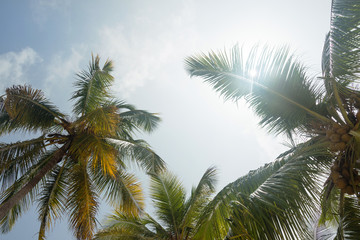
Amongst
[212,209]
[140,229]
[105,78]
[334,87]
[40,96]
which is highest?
[105,78]

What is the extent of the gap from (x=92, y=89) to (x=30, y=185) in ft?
11.8

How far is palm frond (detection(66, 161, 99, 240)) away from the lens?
754 centimetres

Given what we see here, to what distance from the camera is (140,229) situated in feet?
28.7

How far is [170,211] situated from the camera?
912cm

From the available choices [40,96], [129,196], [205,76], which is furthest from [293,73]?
[40,96]

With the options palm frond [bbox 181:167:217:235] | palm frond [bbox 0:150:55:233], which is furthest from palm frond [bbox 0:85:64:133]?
palm frond [bbox 181:167:217:235]

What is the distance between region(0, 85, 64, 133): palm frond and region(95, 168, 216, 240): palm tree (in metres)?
3.72

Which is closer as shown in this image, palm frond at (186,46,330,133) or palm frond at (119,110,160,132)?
palm frond at (186,46,330,133)

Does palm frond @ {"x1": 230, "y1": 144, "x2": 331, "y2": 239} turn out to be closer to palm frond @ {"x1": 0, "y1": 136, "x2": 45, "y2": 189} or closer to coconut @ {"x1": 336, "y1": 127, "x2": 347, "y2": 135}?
coconut @ {"x1": 336, "y1": 127, "x2": 347, "y2": 135}

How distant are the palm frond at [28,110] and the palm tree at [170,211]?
3.72 metres

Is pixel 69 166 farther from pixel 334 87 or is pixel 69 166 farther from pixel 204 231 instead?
pixel 334 87

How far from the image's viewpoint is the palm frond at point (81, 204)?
24.7ft

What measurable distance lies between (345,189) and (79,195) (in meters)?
6.50

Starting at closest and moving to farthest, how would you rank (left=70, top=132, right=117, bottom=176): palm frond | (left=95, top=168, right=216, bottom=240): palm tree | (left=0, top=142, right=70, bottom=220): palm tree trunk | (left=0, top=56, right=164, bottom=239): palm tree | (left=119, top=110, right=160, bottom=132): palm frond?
(left=0, top=142, right=70, bottom=220): palm tree trunk, (left=70, top=132, right=117, bottom=176): palm frond, (left=0, top=56, right=164, bottom=239): palm tree, (left=95, top=168, right=216, bottom=240): palm tree, (left=119, top=110, right=160, bottom=132): palm frond
